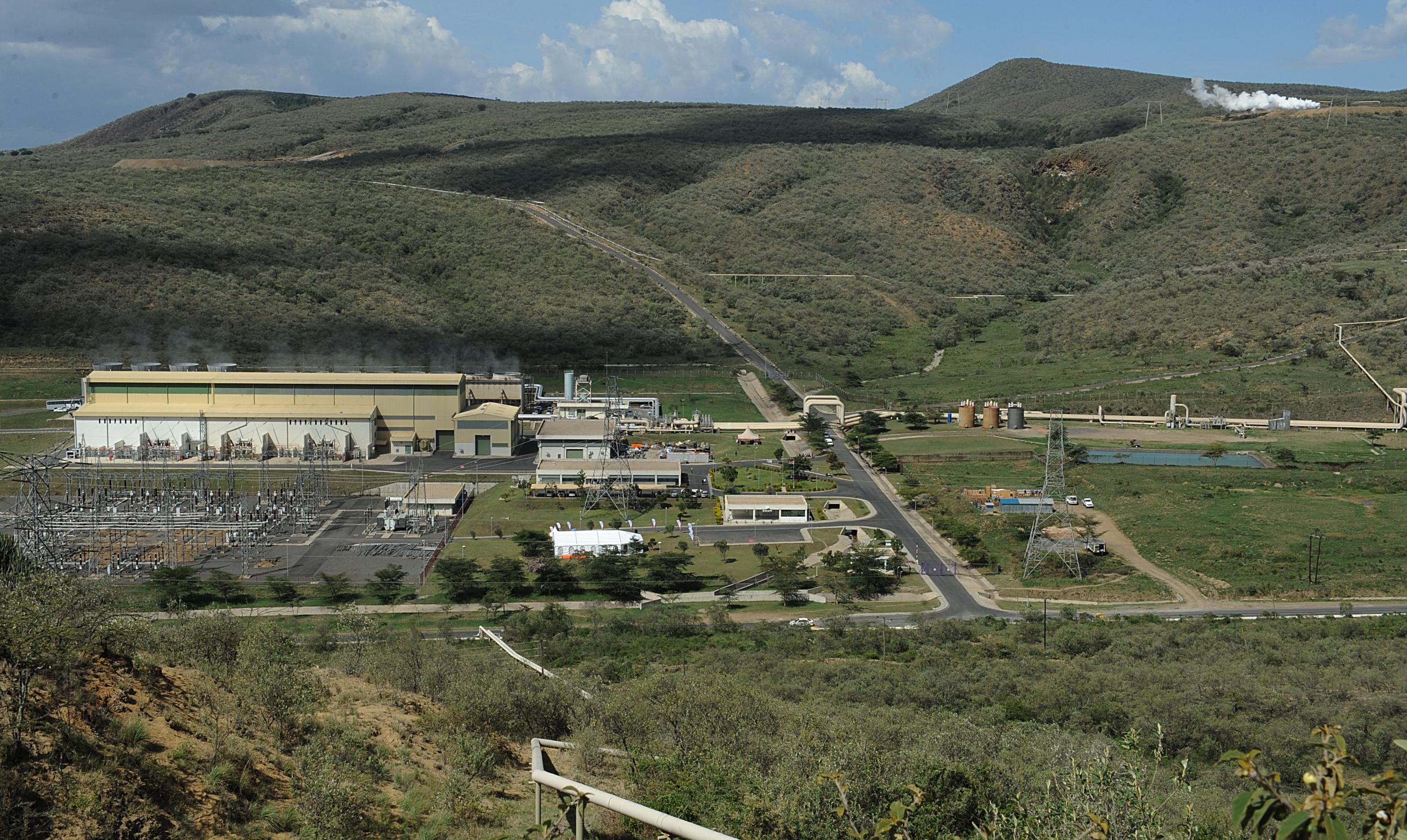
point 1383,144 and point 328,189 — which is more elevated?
point 1383,144

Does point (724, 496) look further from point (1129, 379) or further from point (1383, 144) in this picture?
point (1383, 144)

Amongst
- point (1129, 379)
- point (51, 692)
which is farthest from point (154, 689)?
point (1129, 379)

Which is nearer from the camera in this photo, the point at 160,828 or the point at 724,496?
the point at 160,828

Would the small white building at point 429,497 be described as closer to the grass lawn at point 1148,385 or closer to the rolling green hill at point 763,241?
the rolling green hill at point 763,241

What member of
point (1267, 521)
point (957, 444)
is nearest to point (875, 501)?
point (957, 444)

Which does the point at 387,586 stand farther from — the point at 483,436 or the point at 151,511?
the point at 483,436

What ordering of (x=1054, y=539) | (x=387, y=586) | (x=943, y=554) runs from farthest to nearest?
1. (x=1054, y=539)
2. (x=943, y=554)
3. (x=387, y=586)

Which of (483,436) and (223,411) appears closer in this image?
(223,411)

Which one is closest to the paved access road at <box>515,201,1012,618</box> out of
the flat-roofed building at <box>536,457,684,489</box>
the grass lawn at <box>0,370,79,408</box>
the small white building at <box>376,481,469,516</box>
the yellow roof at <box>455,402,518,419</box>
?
the flat-roofed building at <box>536,457,684,489</box>
